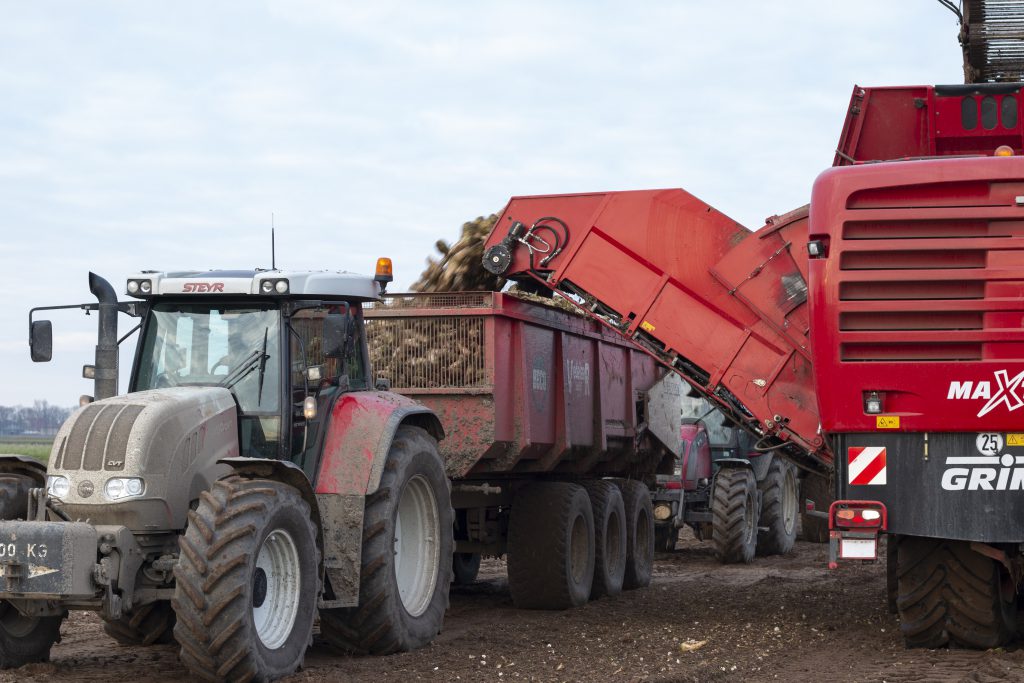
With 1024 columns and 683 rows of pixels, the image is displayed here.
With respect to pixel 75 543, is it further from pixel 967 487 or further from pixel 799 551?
pixel 799 551

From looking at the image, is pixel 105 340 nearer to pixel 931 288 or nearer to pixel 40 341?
pixel 40 341

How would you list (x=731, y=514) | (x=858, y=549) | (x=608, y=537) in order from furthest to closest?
(x=731, y=514), (x=608, y=537), (x=858, y=549)

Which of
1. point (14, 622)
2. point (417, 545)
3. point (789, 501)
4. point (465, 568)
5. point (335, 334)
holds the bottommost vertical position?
point (465, 568)

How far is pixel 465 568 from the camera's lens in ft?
45.2

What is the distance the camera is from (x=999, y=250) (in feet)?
26.6

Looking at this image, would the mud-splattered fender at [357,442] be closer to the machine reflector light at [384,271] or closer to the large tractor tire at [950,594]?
the machine reflector light at [384,271]

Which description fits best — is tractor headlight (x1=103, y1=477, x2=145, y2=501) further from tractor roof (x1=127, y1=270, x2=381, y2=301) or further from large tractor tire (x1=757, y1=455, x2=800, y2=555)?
large tractor tire (x1=757, y1=455, x2=800, y2=555)

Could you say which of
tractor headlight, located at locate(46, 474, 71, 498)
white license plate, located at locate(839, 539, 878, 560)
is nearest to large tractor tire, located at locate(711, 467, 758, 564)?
white license plate, located at locate(839, 539, 878, 560)

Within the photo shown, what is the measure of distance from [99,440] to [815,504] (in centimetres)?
1282

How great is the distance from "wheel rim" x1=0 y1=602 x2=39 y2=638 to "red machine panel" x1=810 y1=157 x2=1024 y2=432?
16.3ft

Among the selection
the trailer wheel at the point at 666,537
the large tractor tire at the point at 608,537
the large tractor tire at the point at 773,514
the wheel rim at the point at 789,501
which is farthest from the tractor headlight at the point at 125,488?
the wheel rim at the point at 789,501

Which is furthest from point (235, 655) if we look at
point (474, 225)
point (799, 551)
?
point (799, 551)

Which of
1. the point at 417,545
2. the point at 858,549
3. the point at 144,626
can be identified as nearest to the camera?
the point at 858,549

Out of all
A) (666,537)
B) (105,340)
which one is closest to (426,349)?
(105,340)
